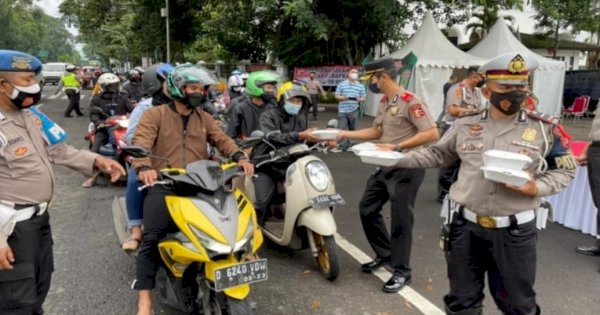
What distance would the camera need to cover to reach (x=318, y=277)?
443cm

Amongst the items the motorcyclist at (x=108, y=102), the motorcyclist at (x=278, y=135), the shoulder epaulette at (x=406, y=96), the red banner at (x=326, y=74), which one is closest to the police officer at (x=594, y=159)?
the shoulder epaulette at (x=406, y=96)

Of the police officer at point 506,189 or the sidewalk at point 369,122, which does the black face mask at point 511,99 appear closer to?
the police officer at point 506,189

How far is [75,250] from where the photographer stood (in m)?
5.04

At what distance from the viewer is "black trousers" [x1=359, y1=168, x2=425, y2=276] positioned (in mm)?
4074

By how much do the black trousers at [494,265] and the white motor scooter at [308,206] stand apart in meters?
1.35

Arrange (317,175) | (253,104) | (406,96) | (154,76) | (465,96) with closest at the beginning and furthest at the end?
(406,96) < (317,175) < (154,76) < (253,104) < (465,96)

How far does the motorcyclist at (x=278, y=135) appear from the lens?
182 inches

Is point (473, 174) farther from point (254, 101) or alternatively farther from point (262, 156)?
point (254, 101)

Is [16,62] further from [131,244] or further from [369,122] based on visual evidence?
[369,122]

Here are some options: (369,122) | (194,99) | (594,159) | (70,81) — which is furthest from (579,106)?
(194,99)

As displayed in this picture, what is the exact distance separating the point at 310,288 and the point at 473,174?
76.0 inches

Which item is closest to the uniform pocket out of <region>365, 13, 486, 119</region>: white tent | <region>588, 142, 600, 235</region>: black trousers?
<region>588, 142, 600, 235</region>: black trousers

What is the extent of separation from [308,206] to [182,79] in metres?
1.54

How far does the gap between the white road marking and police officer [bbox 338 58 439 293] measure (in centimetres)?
9
